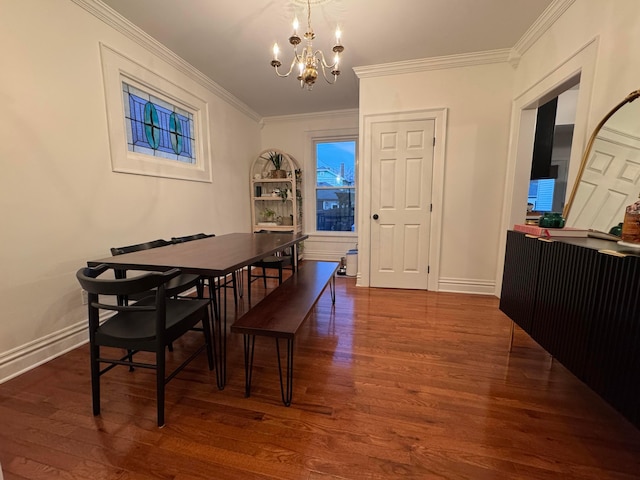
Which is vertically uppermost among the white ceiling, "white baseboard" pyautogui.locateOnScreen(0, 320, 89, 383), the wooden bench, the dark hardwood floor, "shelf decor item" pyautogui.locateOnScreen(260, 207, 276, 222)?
the white ceiling

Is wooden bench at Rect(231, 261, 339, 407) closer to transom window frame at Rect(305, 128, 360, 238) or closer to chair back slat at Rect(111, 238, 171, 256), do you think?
chair back slat at Rect(111, 238, 171, 256)

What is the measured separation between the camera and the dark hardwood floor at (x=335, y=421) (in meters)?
1.13

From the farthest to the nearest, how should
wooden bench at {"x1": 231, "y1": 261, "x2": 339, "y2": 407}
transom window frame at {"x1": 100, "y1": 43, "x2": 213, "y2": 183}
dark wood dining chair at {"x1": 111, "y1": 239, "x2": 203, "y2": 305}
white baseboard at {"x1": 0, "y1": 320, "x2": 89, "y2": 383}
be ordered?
transom window frame at {"x1": 100, "y1": 43, "x2": 213, "y2": 183}, dark wood dining chair at {"x1": 111, "y1": 239, "x2": 203, "y2": 305}, white baseboard at {"x1": 0, "y1": 320, "x2": 89, "y2": 383}, wooden bench at {"x1": 231, "y1": 261, "x2": 339, "y2": 407}

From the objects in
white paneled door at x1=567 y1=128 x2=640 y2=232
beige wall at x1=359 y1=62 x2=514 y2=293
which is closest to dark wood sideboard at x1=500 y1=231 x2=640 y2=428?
white paneled door at x1=567 y1=128 x2=640 y2=232

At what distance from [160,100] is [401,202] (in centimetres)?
292

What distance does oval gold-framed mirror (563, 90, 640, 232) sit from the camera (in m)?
1.43

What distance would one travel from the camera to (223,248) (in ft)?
6.70

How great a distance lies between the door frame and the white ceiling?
0.59 meters

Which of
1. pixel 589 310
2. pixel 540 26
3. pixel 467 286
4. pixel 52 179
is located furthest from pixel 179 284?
pixel 540 26

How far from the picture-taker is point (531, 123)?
109 inches

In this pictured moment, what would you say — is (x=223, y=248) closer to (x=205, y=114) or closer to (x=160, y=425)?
(x=160, y=425)

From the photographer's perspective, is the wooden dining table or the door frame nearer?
the wooden dining table

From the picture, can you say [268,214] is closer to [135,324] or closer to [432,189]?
[432,189]

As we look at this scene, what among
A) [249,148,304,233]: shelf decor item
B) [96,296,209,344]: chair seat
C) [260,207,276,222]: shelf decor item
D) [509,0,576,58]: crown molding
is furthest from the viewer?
[260,207,276,222]: shelf decor item
